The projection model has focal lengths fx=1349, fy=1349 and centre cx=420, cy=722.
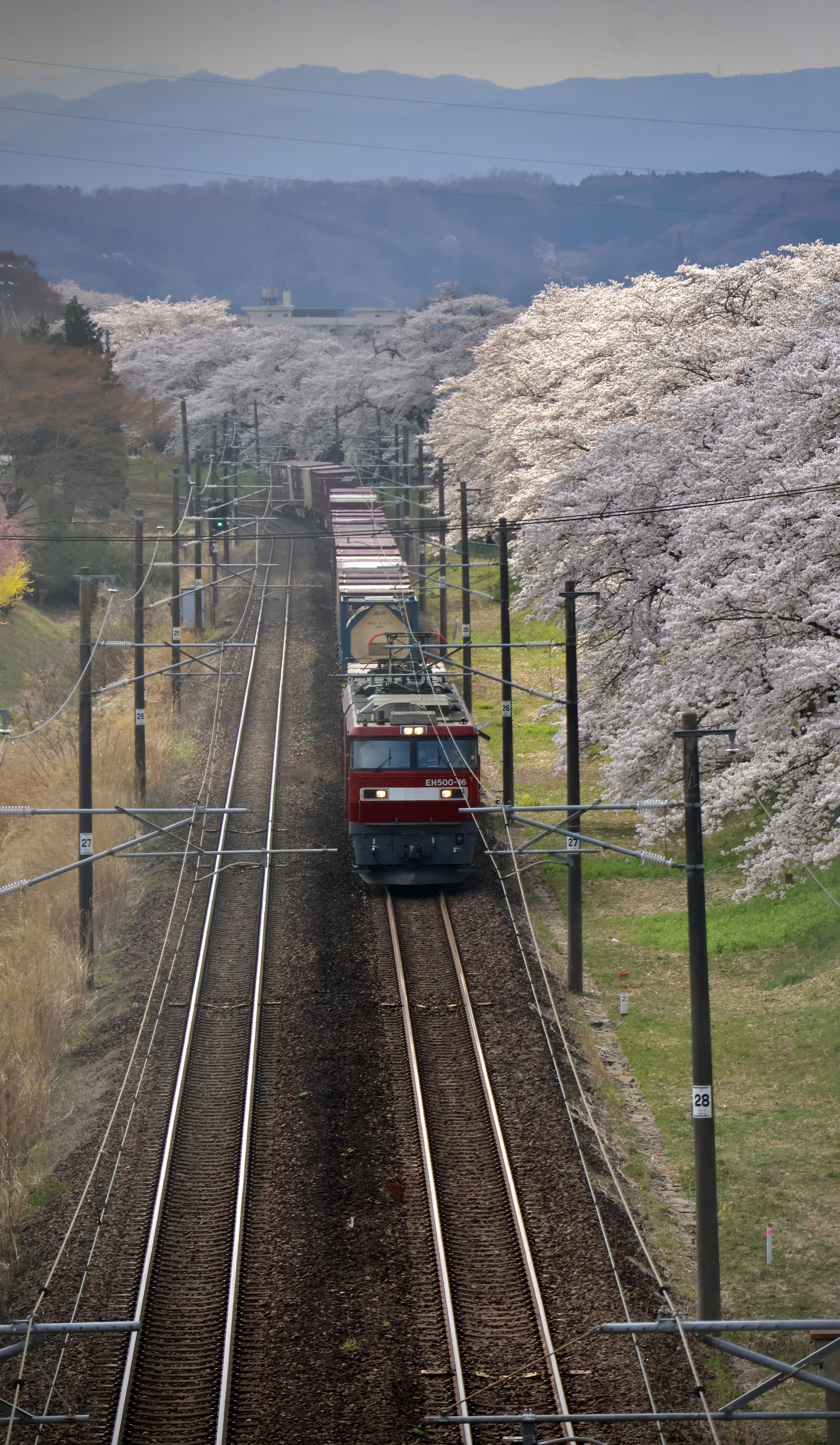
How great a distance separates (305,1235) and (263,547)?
168 feet

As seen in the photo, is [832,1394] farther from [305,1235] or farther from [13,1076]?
[13,1076]

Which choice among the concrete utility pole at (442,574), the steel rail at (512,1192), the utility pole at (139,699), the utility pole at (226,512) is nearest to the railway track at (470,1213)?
the steel rail at (512,1192)

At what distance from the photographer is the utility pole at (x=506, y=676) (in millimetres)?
24922

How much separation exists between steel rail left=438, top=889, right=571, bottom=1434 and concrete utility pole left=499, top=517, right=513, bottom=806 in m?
5.71

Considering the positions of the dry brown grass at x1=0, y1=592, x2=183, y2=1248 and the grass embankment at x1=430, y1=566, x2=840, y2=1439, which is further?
the dry brown grass at x1=0, y1=592, x2=183, y2=1248

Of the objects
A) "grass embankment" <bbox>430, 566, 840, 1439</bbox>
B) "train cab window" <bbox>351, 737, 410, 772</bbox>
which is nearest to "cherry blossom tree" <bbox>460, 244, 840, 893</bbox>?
"grass embankment" <bbox>430, 566, 840, 1439</bbox>

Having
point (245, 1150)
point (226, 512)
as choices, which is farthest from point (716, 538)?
point (226, 512)

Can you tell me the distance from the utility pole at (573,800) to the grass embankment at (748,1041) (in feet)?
2.04

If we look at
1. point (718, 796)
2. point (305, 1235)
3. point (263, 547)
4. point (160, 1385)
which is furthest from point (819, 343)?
point (263, 547)

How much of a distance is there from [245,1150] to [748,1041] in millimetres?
7207

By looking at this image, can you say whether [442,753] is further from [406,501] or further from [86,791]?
[406,501]

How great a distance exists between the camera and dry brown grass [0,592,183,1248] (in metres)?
16.7

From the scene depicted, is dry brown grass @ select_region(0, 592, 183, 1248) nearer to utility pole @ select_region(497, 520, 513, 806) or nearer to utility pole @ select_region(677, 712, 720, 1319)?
utility pole @ select_region(677, 712, 720, 1319)

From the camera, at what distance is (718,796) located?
18.4 metres
